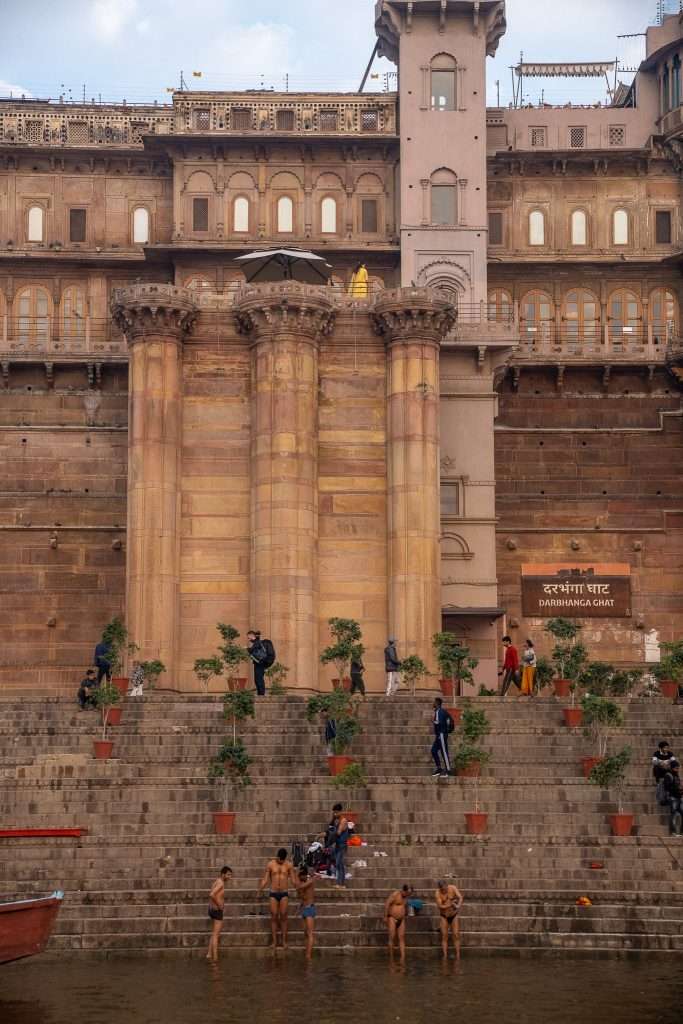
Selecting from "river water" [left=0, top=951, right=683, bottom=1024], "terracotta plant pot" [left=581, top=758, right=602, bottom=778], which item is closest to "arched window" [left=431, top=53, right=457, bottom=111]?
"terracotta plant pot" [left=581, top=758, right=602, bottom=778]

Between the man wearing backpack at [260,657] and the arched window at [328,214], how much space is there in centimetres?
2220

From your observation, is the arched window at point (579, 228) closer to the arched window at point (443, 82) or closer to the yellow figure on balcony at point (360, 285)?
the arched window at point (443, 82)

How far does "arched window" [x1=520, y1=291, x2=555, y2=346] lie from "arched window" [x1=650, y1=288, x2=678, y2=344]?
3.46 metres

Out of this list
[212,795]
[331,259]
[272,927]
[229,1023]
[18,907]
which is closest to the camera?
[229,1023]

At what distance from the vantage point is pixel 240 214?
63219 millimetres

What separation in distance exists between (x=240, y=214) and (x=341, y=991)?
3968cm

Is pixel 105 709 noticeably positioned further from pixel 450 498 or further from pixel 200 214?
pixel 200 214

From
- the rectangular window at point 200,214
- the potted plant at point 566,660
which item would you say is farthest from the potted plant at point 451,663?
the rectangular window at point 200,214

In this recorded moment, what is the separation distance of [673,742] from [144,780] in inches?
443

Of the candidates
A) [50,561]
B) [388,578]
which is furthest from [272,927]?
[50,561]

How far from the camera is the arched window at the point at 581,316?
6397 cm

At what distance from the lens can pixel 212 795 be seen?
120 ft

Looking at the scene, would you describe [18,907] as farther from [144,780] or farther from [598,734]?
[598,734]

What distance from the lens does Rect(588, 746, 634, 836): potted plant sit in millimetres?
35312
